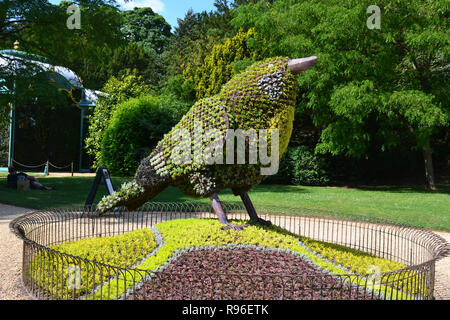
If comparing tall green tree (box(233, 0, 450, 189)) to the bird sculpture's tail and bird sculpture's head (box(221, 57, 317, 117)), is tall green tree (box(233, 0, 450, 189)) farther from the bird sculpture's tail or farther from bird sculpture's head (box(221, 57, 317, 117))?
the bird sculpture's tail

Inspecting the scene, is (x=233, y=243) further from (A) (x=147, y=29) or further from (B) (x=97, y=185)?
(A) (x=147, y=29)

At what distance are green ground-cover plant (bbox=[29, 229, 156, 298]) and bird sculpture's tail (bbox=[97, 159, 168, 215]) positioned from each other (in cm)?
63

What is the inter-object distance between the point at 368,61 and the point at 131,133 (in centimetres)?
1367

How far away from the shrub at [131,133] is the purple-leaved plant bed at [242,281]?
57.0ft

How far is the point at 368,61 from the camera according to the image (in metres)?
18.2

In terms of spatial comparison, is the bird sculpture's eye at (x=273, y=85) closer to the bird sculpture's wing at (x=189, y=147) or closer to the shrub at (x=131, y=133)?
the bird sculpture's wing at (x=189, y=147)

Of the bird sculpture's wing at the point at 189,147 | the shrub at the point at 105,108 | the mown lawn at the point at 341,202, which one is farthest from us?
the shrub at the point at 105,108

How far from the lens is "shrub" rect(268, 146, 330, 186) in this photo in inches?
889

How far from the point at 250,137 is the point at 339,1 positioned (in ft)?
52.5

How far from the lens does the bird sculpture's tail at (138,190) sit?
6316 millimetres

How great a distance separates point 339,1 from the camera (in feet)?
62.2

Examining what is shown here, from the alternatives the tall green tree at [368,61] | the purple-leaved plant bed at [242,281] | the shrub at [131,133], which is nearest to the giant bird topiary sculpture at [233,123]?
the purple-leaved plant bed at [242,281]

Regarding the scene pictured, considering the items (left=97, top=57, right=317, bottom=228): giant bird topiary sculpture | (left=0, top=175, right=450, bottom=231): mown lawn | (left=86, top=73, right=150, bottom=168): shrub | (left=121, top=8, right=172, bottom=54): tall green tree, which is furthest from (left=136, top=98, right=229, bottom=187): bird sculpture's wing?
(left=121, top=8, right=172, bottom=54): tall green tree
